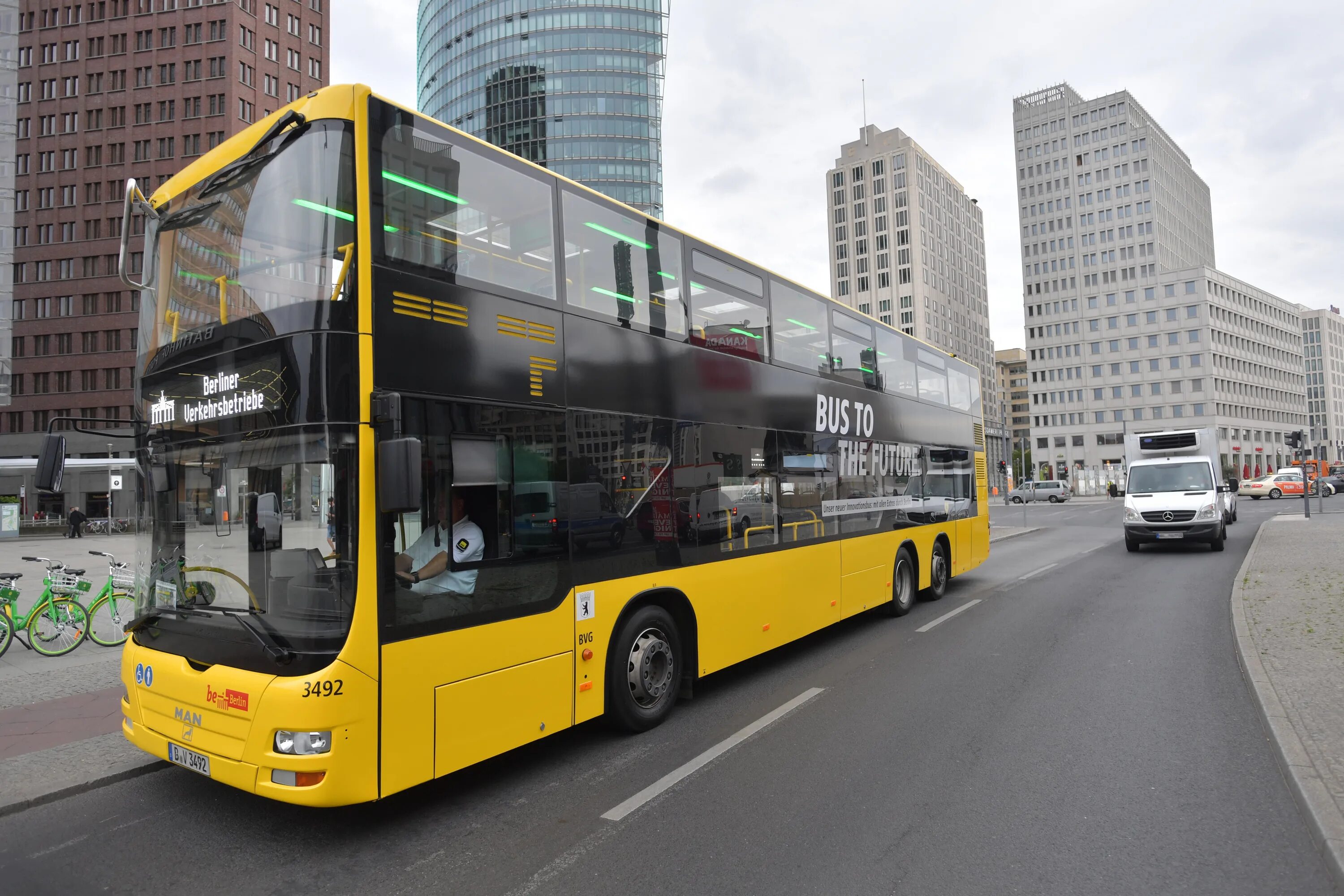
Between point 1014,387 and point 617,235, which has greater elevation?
point 1014,387

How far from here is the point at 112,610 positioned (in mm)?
9734

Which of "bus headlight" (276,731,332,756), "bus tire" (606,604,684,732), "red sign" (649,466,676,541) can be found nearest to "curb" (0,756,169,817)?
"bus headlight" (276,731,332,756)

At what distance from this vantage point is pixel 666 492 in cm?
620

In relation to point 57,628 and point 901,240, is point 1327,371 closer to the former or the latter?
point 901,240

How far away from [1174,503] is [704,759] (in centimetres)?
1682

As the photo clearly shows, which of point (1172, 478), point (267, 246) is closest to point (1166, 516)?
point (1172, 478)

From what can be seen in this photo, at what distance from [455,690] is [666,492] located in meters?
2.41

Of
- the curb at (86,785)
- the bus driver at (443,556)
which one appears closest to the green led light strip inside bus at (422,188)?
the bus driver at (443,556)

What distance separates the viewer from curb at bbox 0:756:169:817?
4680 millimetres

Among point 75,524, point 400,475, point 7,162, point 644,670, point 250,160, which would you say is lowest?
point 644,670

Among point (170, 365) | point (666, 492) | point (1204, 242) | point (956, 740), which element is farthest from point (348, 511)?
point (1204, 242)

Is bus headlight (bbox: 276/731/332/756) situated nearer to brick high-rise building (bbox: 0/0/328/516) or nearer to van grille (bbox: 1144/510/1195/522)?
van grille (bbox: 1144/510/1195/522)

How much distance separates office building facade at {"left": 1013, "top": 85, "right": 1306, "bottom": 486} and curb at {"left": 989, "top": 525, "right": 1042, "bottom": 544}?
89.4 meters

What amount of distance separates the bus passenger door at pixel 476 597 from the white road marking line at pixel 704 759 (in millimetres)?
715
